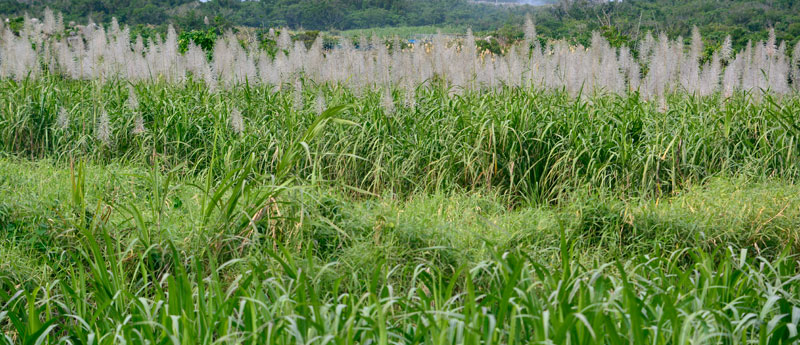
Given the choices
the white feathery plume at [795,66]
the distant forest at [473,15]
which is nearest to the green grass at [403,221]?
the white feathery plume at [795,66]

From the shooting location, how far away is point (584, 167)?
18.2 feet

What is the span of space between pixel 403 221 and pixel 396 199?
3.39 feet

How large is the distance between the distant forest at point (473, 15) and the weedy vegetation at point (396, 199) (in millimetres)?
3287

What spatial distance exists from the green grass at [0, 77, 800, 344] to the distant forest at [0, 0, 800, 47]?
391 cm

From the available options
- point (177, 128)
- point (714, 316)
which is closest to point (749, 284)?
point (714, 316)

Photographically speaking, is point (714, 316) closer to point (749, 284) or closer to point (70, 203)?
point (749, 284)

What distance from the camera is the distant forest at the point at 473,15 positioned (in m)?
17.0

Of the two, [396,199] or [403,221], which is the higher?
[403,221]

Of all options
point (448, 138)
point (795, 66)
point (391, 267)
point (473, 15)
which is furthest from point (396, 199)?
point (473, 15)

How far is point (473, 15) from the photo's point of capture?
121 ft

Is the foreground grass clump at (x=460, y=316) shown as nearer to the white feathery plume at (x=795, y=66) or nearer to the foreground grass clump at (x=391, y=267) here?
the foreground grass clump at (x=391, y=267)

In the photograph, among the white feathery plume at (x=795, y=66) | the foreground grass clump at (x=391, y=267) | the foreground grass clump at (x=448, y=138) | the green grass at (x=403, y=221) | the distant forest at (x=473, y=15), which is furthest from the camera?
the distant forest at (x=473, y=15)

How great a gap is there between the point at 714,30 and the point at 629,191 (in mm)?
14546

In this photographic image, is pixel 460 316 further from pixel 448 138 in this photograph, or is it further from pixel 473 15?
pixel 473 15
